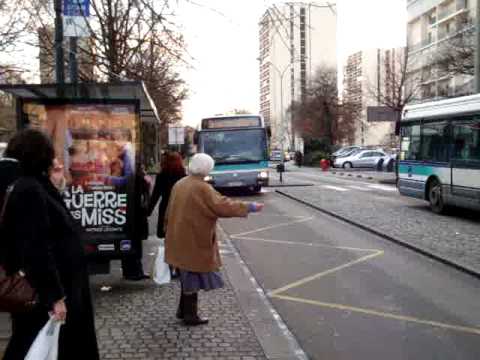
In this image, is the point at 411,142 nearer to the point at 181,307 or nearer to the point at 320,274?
the point at 320,274

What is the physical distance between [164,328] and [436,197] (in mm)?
10987

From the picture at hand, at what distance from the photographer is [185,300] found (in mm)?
5629

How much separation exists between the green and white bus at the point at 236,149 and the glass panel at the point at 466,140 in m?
8.68

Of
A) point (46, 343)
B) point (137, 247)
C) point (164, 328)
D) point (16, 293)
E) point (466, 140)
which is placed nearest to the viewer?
point (16, 293)

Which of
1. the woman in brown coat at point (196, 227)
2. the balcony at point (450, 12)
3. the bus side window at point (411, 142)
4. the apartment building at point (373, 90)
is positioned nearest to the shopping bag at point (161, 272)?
the woman in brown coat at point (196, 227)

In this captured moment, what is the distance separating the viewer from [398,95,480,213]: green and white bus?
523 inches

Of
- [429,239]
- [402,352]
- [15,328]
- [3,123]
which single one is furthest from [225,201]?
[3,123]

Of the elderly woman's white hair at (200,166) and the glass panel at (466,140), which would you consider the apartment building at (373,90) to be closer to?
the glass panel at (466,140)

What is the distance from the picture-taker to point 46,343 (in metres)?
3.22

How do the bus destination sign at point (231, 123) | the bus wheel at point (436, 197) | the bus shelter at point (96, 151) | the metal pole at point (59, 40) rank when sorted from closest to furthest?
the bus shelter at point (96, 151) → the metal pole at point (59, 40) → the bus wheel at point (436, 197) → the bus destination sign at point (231, 123)

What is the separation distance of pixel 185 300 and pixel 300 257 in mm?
4211

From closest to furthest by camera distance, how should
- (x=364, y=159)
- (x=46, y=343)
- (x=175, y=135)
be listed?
(x=46, y=343)
(x=175, y=135)
(x=364, y=159)

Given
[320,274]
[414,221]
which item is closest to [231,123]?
[414,221]

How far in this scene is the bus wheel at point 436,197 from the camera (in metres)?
14.8
